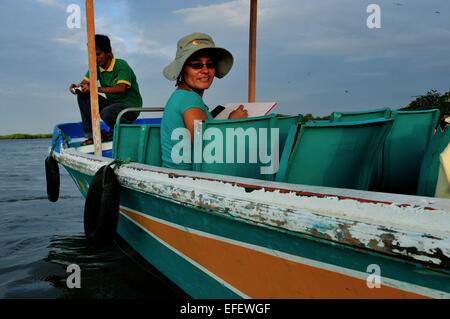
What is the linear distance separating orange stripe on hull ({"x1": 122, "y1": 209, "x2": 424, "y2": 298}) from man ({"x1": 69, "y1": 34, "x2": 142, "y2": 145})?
3.08 m

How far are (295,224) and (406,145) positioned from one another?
1784mm

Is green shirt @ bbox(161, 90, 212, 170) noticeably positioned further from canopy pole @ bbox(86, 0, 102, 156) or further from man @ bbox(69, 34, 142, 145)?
man @ bbox(69, 34, 142, 145)

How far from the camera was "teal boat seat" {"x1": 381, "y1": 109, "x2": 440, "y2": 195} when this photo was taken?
110 inches

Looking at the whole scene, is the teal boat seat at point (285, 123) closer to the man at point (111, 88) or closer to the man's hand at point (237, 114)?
the man's hand at point (237, 114)

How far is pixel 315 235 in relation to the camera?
1338 mm

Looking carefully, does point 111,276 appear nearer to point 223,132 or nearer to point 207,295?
point 207,295

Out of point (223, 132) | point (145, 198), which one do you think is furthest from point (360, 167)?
point (145, 198)

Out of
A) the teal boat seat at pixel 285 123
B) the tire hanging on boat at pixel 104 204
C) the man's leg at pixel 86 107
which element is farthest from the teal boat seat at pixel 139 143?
the man's leg at pixel 86 107

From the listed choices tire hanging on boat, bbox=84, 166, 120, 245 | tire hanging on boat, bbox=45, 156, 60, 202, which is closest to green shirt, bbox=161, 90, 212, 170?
tire hanging on boat, bbox=84, 166, 120, 245

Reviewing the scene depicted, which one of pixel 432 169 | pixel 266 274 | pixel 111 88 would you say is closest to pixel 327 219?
pixel 266 274

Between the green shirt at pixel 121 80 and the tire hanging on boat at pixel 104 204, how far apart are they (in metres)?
2.40

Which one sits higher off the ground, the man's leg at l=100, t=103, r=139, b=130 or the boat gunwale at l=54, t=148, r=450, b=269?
the man's leg at l=100, t=103, r=139, b=130

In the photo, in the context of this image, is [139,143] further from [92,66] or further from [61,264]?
[61,264]
